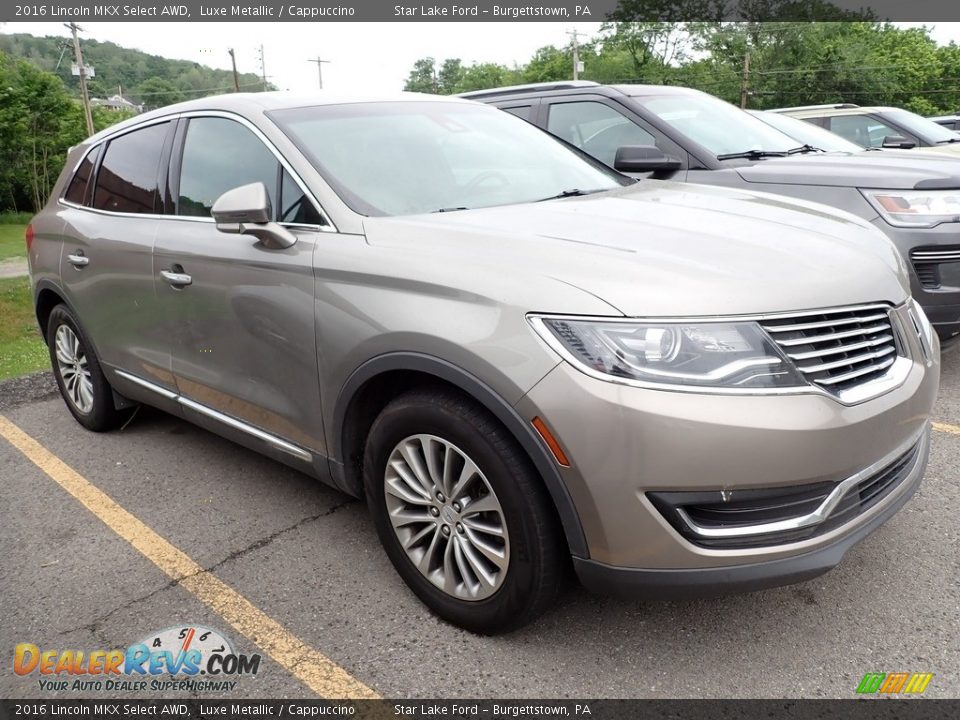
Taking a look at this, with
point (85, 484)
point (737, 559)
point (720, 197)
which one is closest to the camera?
point (737, 559)

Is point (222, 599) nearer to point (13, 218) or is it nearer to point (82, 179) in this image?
point (82, 179)

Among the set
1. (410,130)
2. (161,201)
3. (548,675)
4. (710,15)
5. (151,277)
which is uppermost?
(710,15)

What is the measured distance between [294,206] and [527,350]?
50.1 inches

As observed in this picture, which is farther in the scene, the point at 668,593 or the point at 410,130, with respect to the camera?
the point at 410,130

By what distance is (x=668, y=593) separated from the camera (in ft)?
6.90

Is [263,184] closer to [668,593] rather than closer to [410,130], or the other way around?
[410,130]

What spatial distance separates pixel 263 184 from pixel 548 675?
6.43 feet

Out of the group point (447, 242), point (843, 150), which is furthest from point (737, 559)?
point (843, 150)

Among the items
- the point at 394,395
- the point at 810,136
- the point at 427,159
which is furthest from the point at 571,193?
the point at 810,136

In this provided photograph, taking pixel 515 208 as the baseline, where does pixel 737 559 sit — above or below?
below

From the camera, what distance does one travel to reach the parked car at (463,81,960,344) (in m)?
4.43

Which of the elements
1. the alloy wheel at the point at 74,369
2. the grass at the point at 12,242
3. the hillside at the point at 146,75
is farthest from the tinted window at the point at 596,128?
the hillside at the point at 146,75

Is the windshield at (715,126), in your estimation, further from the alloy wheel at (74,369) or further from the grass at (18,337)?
the grass at (18,337)

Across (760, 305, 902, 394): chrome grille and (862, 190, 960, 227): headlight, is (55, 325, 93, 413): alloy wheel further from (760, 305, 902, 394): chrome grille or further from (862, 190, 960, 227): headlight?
(862, 190, 960, 227): headlight
